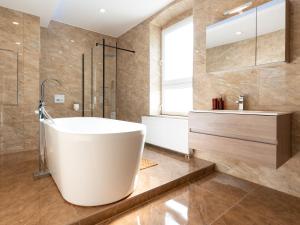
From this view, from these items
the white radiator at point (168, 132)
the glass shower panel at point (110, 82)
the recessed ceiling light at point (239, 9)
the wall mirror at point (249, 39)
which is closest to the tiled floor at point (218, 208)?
the white radiator at point (168, 132)

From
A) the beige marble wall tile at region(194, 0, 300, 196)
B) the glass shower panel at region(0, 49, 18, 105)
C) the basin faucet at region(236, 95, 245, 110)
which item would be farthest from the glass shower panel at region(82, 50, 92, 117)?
the basin faucet at region(236, 95, 245, 110)

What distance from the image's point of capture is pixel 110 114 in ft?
12.2

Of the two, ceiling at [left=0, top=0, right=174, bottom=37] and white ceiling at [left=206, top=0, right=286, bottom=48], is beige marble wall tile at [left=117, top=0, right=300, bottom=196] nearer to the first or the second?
white ceiling at [left=206, top=0, right=286, bottom=48]

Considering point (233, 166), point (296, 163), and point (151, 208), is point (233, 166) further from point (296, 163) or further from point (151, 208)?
point (151, 208)

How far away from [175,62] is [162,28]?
2.51 ft

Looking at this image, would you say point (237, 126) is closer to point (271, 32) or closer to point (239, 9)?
point (271, 32)

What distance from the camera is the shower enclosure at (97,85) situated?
11.9 feet

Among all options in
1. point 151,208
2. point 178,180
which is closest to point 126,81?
point 178,180

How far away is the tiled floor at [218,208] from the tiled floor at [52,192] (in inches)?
3.6

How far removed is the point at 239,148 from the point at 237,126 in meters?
0.20

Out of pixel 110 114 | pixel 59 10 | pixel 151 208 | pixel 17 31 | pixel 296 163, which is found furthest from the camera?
pixel 110 114

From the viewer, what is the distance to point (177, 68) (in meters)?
3.09

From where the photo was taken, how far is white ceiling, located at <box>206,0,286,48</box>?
5.68 ft

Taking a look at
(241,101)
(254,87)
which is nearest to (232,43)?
(254,87)
